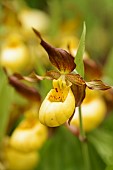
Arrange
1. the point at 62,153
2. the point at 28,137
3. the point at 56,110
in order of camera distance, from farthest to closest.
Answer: the point at 62,153
the point at 28,137
the point at 56,110

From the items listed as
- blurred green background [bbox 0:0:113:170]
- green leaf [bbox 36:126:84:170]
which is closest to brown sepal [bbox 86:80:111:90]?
blurred green background [bbox 0:0:113:170]

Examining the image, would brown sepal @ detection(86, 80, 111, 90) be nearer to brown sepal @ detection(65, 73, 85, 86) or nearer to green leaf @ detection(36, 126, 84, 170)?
brown sepal @ detection(65, 73, 85, 86)

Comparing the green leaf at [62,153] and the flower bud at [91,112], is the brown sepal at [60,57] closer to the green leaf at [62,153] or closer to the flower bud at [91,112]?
the flower bud at [91,112]

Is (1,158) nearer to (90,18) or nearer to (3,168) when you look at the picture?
(3,168)

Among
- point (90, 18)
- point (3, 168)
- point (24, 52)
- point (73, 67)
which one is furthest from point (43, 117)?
point (90, 18)

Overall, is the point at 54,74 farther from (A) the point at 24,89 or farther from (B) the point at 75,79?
(A) the point at 24,89

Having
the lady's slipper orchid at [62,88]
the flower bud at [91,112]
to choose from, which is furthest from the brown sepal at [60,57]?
the flower bud at [91,112]

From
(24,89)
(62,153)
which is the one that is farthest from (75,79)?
(62,153)
